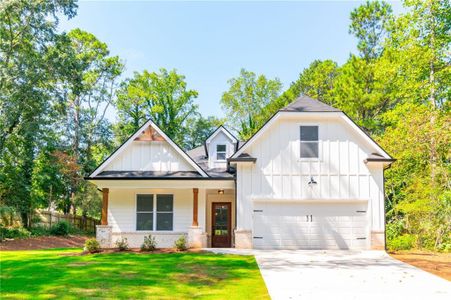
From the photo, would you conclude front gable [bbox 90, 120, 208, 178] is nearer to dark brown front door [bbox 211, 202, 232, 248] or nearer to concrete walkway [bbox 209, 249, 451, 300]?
dark brown front door [bbox 211, 202, 232, 248]

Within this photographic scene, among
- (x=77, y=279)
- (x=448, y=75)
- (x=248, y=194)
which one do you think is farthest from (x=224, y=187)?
(x=448, y=75)

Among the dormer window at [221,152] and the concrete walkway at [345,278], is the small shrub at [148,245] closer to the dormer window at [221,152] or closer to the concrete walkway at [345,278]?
the concrete walkway at [345,278]

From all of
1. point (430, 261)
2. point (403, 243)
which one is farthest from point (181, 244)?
point (403, 243)

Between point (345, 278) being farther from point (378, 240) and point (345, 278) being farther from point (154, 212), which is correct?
point (154, 212)

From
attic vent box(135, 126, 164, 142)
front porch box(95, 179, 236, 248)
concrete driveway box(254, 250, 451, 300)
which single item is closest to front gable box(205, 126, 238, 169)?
front porch box(95, 179, 236, 248)

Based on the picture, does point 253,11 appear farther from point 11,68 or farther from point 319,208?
point 11,68

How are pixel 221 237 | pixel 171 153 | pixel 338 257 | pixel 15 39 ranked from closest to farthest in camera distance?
pixel 338 257 → pixel 171 153 → pixel 221 237 → pixel 15 39

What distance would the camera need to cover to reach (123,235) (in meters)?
16.4

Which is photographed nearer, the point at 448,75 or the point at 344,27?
the point at 448,75

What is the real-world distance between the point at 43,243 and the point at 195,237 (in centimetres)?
1186

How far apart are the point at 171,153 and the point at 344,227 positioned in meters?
8.05

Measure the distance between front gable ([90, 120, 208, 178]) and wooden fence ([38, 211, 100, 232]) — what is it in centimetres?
1369

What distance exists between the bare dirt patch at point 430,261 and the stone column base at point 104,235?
11.3 m

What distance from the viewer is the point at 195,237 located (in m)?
15.7
